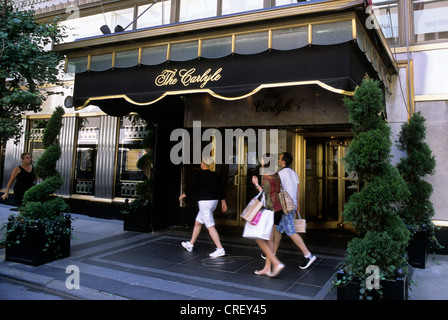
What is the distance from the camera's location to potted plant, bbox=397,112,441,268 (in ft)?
18.8

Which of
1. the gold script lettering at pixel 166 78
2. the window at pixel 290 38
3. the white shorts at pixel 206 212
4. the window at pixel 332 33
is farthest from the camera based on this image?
the white shorts at pixel 206 212

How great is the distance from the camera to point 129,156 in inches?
393

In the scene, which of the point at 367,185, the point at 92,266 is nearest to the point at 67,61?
the point at 92,266

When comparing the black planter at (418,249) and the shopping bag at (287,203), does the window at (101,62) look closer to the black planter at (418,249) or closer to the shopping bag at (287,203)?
the shopping bag at (287,203)

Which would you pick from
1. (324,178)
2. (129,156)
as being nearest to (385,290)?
(324,178)

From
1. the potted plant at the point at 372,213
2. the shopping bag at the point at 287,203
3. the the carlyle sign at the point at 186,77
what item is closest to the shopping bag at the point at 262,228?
the shopping bag at the point at 287,203

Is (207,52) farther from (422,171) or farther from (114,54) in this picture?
(422,171)

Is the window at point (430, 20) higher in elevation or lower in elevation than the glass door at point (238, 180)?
higher

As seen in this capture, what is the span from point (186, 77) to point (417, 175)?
15.9ft

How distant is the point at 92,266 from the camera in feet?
17.5

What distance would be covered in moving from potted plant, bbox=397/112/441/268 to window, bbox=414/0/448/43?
7.55 feet

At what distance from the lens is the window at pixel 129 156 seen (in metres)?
9.88

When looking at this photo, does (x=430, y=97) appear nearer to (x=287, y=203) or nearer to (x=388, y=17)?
(x=388, y=17)

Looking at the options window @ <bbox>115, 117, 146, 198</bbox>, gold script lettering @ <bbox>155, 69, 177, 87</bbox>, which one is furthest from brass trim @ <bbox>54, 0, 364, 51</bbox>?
window @ <bbox>115, 117, 146, 198</bbox>
